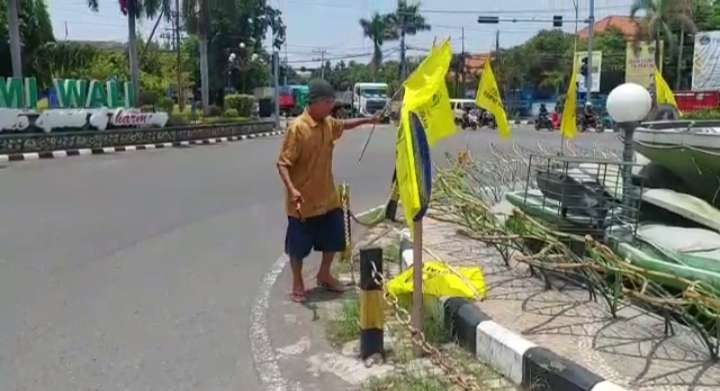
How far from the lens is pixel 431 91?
4.11 m

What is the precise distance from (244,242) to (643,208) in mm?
4106

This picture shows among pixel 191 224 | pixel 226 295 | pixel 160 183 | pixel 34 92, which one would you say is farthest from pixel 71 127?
pixel 226 295

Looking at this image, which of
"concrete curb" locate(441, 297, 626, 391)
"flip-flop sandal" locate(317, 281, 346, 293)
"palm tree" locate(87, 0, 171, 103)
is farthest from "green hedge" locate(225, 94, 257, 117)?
"concrete curb" locate(441, 297, 626, 391)

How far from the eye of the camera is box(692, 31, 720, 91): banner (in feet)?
132

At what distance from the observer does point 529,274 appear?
5734 mm

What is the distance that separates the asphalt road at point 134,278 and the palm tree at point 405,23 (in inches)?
1423

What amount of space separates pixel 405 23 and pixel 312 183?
168ft

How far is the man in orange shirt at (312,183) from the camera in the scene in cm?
560

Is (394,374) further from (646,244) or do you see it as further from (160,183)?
(160,183)

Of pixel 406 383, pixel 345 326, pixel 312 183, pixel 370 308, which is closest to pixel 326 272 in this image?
pixel 312 183

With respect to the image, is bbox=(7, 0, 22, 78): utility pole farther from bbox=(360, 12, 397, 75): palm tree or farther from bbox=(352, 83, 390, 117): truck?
bbox=(360, 12, 397, 75): palm tree

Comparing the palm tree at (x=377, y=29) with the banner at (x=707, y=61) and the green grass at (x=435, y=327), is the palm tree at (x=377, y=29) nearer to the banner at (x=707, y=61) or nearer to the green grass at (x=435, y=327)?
the banner at (x=707, y=61)

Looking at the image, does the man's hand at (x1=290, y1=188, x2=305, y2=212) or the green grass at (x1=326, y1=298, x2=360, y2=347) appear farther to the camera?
the man's hand at (x1=290, y1=188, x2=305, y2=212)

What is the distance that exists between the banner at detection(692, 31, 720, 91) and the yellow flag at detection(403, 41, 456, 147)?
4085 centimetres
